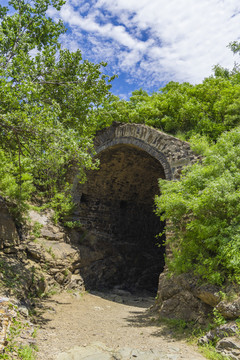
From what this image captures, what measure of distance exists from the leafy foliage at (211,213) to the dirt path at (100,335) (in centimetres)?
→ 130

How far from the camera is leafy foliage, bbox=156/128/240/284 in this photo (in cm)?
479

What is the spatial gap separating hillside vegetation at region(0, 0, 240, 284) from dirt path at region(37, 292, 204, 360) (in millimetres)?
1314

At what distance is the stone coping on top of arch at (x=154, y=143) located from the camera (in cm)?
807

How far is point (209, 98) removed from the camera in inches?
396

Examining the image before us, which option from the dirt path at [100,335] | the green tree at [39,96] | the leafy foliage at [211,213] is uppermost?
the green tree at [39,96]

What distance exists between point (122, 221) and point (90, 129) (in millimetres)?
5745

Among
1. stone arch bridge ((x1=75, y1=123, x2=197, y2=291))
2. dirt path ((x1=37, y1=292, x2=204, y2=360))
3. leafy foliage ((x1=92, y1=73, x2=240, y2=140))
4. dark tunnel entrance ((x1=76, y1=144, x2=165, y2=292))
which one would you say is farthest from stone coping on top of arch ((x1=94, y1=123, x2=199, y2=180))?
dirt path ((x1=37, y1=292, x2=204, y2=360))

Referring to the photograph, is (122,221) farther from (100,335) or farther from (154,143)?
(100,335)

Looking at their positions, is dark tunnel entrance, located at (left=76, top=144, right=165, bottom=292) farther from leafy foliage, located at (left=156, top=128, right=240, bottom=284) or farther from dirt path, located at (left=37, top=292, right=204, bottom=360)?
leafy foliage, located at (left=156, top=128, right=240, bottom=284)

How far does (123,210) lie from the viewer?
511 inches

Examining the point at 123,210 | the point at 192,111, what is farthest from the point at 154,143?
the point at 123,210

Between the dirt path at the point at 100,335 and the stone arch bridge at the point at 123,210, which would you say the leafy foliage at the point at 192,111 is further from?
the dirt path at the point at 100,335

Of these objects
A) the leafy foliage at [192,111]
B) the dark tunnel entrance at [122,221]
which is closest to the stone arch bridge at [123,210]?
the dark tunnel entrance at [122,221]

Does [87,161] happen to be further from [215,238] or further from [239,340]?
[239,340]
